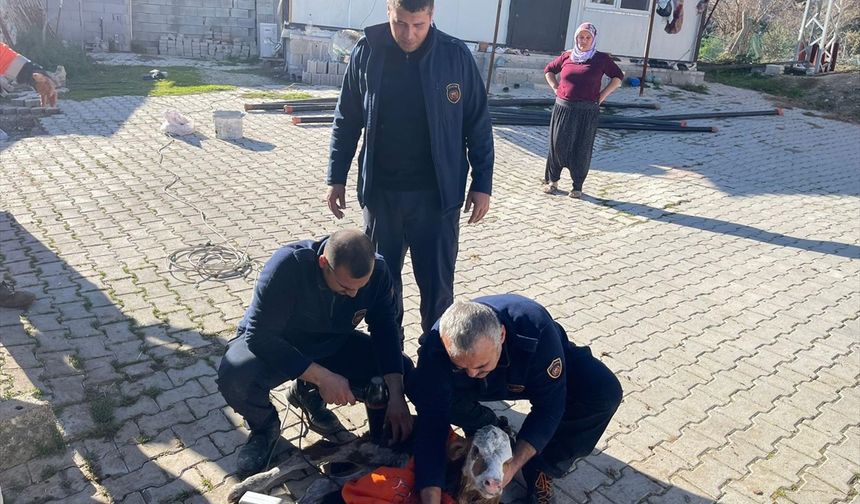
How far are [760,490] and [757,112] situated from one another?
12097 mm

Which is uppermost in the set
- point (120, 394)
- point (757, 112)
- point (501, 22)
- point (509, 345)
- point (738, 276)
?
point (501, 22)

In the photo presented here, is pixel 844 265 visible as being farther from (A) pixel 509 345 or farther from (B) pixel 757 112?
(B) pixel 757 112

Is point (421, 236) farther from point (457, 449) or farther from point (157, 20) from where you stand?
point (157, 20)

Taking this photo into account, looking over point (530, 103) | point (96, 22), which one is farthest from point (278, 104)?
point (96, 22)

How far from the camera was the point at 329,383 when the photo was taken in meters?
3.29

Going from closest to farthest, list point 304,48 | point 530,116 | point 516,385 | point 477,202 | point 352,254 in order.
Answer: point 352,254 → point 516,385 → point 477,202 → point 530,116 → point 304,48

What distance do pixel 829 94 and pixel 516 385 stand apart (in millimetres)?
16433

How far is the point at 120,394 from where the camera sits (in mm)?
3947

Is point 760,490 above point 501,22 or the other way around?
the other way around

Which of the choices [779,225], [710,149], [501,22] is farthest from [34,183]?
[501,22]

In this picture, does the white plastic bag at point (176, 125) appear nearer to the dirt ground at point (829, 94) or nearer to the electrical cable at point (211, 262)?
the electrical cable at point (211, 262)

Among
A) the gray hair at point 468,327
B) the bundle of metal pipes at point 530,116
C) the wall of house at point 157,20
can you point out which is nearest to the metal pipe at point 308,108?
the bundle of metal pipes at point 530,116

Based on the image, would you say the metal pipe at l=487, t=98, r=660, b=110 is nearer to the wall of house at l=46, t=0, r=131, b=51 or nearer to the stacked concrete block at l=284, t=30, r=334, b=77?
the stacked concrete block at l=284, t=30, r=334, b=77

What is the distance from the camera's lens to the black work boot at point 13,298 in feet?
15.5
